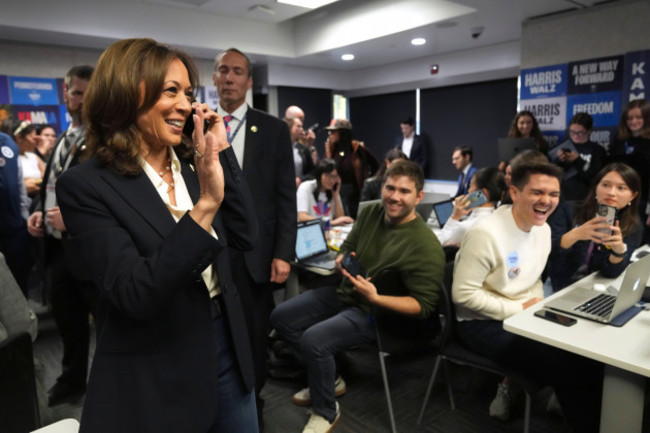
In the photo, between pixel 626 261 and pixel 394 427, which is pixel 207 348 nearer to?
pixel 394 427

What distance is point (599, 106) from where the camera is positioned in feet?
15.6

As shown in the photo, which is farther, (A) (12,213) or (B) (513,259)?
(A) (12,213)

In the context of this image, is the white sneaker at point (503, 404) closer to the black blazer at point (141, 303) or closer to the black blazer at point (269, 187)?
the black blazer at point (269, 187)

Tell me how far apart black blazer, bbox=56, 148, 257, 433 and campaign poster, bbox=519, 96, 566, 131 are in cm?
515

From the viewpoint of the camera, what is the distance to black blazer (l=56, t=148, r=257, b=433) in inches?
33.5

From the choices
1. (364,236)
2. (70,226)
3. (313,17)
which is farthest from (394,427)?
(313,17)

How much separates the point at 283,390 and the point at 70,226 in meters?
2.06

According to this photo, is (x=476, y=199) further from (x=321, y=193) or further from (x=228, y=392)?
(x=228, y=392)

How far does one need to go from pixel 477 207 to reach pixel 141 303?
9.16 feet

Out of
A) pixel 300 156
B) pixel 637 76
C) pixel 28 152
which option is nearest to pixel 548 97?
pixel 637 76

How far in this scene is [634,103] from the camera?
13.0ft

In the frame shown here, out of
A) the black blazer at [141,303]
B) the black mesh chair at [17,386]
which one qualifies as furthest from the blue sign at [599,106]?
the black mesh chair at [17,386]

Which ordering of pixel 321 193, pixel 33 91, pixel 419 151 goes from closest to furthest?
pixel 321 193, pixel 33 91, pixel 419 151

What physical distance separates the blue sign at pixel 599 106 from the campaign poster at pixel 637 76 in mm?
133
